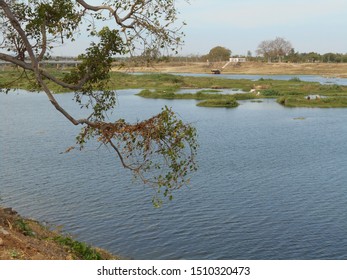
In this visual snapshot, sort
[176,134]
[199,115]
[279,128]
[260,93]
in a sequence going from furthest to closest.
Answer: [260,93], [199,115], [279,128], [176,134]

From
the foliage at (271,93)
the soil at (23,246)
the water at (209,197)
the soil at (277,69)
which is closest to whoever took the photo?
the soil at (23,246)

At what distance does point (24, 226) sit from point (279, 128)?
32448mm

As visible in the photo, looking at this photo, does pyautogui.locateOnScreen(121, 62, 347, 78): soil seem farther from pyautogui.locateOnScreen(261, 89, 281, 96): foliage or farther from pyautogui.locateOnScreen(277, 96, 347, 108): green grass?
pyautogui.locateOnScreen(277, 96, 347, 108): green grass

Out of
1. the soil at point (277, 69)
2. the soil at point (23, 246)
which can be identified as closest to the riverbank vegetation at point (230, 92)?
the soil at point (23, 246)

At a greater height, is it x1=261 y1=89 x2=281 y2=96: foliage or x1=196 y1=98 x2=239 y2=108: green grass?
x1=261 y1=89 x2=281 y2=96: foliage

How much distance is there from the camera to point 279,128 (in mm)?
42812

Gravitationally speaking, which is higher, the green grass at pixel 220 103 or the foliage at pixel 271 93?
the foliage at pixel 271 93

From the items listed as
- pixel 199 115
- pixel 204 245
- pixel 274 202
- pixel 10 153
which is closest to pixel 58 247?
pixel 204 245

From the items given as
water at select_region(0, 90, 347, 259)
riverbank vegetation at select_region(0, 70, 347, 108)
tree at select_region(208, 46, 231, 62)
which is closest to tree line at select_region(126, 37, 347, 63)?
tree at select_region(208, 46, 231, 62)

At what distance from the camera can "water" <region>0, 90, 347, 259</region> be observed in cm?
1794

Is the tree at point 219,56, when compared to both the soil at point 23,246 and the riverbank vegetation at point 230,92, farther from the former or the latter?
the soil at point 23,246

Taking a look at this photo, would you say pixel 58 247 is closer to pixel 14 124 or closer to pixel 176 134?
pixel 176 134

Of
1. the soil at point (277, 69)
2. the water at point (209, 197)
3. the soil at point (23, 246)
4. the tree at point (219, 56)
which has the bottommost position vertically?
the water at point (209, 197)

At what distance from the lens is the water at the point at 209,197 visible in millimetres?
17938
